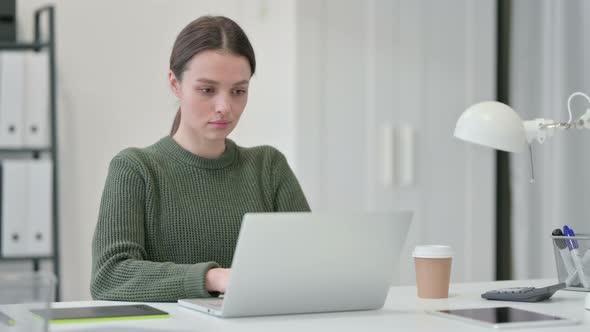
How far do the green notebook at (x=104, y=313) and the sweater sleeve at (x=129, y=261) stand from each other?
102 millimetres

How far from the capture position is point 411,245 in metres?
3.22

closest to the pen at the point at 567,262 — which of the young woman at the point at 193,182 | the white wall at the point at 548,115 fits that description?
the young woman at the point at 193,182

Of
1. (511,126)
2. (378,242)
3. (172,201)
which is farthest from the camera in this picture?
(172,201)

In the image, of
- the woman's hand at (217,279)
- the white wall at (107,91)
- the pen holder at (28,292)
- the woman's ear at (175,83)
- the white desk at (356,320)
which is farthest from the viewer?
the white wall at (107,91)

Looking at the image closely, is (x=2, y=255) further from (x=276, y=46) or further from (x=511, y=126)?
(x=511, y=126)

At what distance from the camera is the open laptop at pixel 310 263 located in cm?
132

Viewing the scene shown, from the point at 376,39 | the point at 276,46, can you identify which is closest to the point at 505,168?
the point at 376,39

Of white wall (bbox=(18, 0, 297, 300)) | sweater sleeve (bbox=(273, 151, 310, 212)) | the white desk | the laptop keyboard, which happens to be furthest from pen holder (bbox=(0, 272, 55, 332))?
white wall (bbox=(18, 0, 297, 300))

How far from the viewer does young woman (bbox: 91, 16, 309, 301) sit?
1779 mm

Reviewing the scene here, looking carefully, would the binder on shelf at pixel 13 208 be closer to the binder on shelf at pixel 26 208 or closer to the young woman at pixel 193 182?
the binder on shelf at pixel 26 208

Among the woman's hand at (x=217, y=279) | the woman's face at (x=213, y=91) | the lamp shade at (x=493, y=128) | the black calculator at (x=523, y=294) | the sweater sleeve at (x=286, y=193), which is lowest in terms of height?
the black calculator at (x=523, y=294)

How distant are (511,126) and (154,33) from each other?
6.51 ft

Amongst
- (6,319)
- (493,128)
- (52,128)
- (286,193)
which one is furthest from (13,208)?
(6,319)

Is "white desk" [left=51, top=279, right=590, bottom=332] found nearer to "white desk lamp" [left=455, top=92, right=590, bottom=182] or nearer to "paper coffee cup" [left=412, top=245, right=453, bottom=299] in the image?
"paper coffee cup" [left=412, top=245, right=453, bottom=299]
